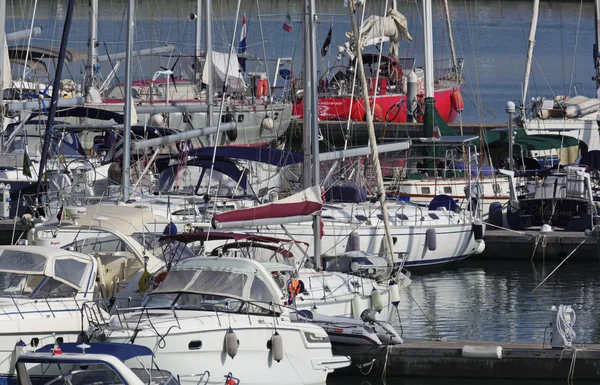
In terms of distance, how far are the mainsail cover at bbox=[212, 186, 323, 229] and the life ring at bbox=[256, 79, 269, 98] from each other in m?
23.5

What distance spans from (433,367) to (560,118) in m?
27.9

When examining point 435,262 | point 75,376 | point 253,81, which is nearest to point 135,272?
point 75,376

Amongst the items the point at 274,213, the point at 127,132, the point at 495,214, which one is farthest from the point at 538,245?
the point at 274,213

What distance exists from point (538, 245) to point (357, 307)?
11.3 metres

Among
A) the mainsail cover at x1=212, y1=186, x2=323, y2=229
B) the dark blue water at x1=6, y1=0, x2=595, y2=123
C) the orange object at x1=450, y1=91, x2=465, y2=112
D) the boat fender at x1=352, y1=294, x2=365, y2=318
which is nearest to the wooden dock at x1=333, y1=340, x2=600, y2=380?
the boat fender at x1=352, y1=294, x2=365, y2=318

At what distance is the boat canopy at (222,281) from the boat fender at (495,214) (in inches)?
631

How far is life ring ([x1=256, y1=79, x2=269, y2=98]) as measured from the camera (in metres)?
44.4

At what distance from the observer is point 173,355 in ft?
49.2

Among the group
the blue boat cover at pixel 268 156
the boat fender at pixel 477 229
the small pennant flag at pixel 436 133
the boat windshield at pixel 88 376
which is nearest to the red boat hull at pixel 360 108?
the small pennant flag at pixel 436 133

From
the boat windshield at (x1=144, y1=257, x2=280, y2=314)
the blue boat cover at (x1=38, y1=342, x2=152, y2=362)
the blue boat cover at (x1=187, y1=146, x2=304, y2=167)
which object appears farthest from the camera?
the blue boat cover at (x1=187, y1=146, x2=304, y2=167)

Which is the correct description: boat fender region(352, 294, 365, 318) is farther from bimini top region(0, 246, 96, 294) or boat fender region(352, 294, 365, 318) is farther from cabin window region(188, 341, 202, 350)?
cabin window region(188, 341, 202, 350)

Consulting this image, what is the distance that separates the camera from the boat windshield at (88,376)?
43.7 ft

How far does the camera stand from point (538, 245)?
29.8 meters

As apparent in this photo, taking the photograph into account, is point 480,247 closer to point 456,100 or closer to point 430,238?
point 430,238
